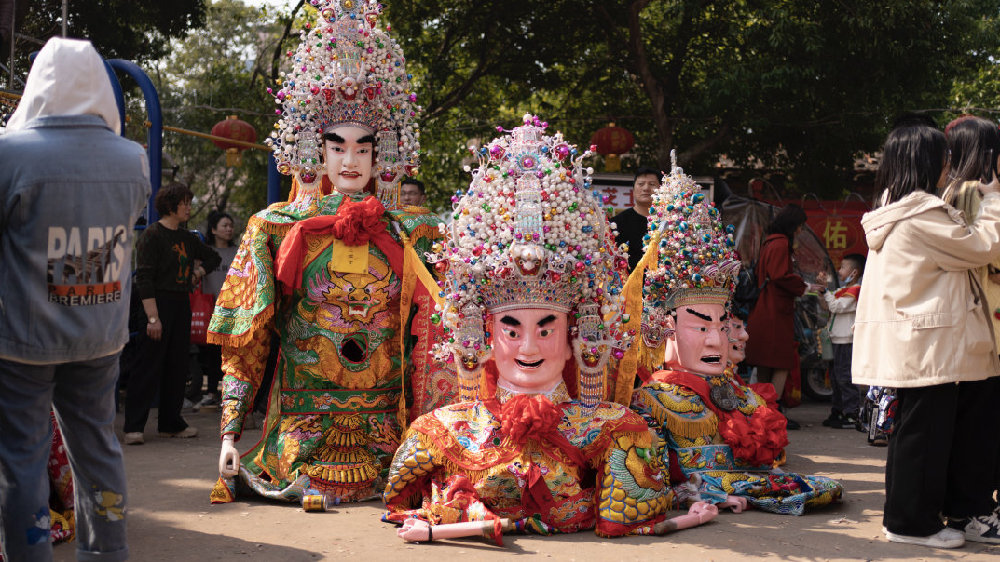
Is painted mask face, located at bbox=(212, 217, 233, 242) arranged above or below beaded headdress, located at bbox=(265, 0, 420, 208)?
below

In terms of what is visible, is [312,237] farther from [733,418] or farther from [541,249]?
[733,418]

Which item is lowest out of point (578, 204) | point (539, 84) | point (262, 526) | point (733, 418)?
point (262, 526)

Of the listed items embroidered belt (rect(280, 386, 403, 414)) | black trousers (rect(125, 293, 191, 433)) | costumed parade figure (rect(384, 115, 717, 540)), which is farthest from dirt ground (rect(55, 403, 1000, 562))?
black trousers (rect(125, 293, 191, 433))

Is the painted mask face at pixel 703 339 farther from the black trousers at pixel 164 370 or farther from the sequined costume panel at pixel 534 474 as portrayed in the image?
the black trousers at pixel 164 370

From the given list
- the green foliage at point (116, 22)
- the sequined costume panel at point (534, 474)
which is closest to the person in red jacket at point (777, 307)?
the sequined costume panel at point (534, 474)

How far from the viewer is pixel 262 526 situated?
15.4 feet

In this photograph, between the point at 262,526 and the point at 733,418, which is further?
the point at 733,418

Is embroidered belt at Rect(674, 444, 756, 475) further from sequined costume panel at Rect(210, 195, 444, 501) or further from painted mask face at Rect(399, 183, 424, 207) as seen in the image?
painted mask face at Rect(399, 183, 424, 207)

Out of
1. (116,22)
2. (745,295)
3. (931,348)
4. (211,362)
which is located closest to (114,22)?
(116,22)

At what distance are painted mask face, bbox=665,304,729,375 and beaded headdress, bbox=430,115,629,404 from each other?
91cm

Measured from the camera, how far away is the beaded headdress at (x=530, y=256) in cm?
456

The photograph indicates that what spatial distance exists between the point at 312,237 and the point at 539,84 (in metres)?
8.76

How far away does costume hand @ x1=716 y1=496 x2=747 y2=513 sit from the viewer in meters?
5.05

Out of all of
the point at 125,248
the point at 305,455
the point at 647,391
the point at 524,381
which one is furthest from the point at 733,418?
the point at 125,248
